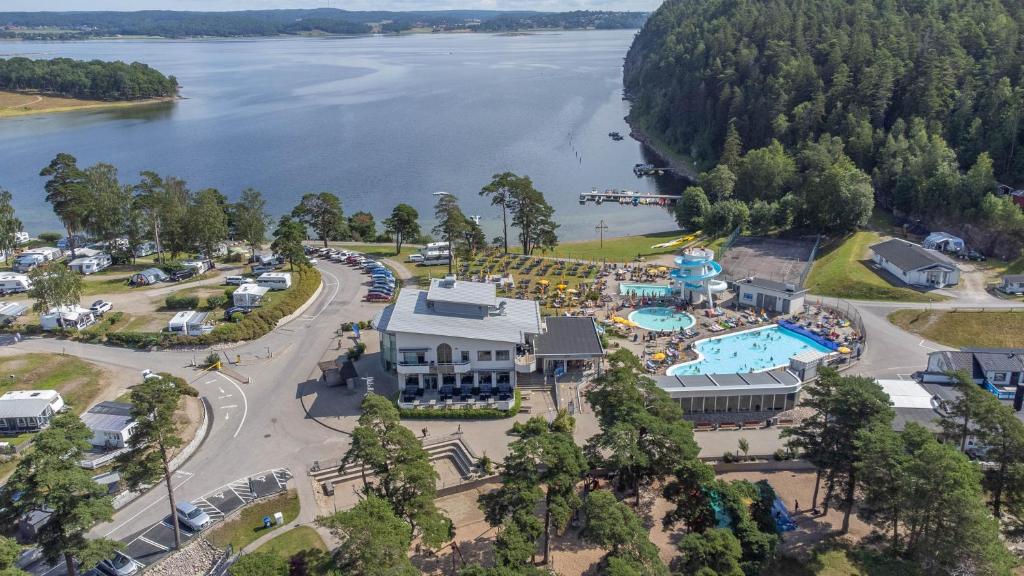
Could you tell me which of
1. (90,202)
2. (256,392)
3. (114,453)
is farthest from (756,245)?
(90,202)

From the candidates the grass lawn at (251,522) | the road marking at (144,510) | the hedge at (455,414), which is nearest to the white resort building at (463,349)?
the hedge at (455,414)

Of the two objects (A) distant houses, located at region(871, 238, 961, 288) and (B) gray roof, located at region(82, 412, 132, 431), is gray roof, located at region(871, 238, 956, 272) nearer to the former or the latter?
(A) distant houses, located at region(871, 238, 961, 288)

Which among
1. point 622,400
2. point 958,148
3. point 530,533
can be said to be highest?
point 958,148

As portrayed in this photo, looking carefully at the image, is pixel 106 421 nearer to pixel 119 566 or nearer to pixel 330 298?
pixel 119 566

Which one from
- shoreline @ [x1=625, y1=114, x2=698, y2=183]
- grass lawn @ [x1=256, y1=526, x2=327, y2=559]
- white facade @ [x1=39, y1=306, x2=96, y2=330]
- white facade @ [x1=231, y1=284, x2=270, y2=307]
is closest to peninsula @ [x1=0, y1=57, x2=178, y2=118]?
shoreline @ [x1=625, y1=114, x2=698, y2=183]

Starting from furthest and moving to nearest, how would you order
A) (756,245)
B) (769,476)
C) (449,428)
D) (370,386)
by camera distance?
(756,245) < (370,386) < (449,428) < (769,476)

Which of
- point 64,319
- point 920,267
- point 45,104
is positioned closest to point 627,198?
point 920,267

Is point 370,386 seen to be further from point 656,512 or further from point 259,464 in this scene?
point 656,512
